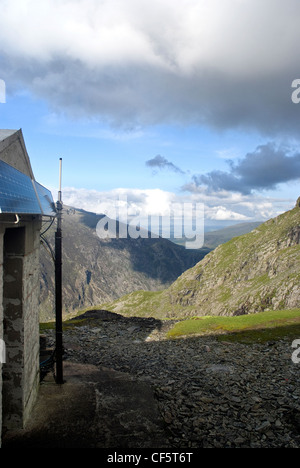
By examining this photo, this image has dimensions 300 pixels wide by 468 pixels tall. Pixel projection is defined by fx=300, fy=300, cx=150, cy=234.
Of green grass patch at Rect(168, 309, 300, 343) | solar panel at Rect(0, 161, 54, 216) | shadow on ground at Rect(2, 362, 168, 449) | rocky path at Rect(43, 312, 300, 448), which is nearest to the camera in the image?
solar panel at Rect(0, 161, 54, 216)

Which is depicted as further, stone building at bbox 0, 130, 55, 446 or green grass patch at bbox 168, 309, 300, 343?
green grass patch at bbox 168, 309, 300, 343

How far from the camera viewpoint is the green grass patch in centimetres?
2242

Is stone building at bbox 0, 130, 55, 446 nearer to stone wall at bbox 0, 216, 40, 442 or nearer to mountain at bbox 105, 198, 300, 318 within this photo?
stone wall at bbox 0, 216, 40, 442

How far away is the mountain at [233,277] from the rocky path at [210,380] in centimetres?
5849

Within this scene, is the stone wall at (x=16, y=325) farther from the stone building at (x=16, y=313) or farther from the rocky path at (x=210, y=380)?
the rocky path at (x=210, y=380)

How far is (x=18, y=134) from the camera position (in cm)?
888

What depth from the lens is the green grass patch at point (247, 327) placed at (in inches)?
883

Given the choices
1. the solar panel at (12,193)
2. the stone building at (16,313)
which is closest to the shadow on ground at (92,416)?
the stone building at (16,313)

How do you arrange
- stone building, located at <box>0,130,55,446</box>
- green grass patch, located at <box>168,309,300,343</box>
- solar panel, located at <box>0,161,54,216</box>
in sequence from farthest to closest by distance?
green grass patch, located at <box>168,309,300,343</box> → stone building, located at <box>0,130,55,446</box> → solar panel, located at <box>0,161,54,216</box>

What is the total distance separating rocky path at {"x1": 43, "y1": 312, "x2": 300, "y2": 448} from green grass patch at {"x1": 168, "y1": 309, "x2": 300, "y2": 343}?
157 cm

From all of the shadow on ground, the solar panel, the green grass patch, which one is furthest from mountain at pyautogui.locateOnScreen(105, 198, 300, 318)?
the solar panel

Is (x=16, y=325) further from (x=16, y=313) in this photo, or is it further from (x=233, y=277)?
(x=233, y=277)
